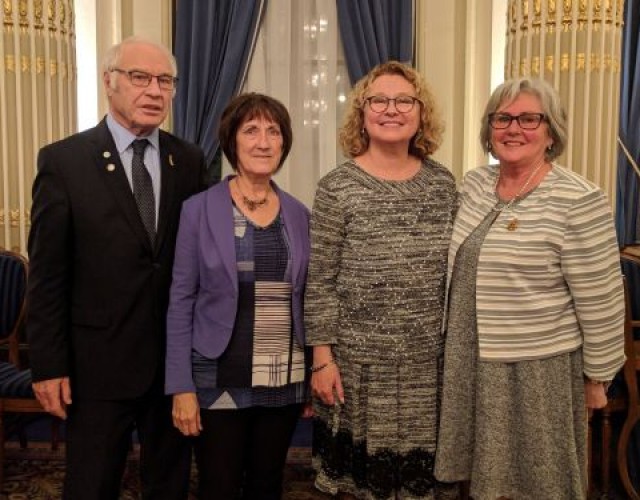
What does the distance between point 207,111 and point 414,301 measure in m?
3.08

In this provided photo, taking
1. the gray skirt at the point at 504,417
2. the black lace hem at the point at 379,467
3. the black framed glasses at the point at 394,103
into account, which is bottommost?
the black lace hem at the point at 379,467

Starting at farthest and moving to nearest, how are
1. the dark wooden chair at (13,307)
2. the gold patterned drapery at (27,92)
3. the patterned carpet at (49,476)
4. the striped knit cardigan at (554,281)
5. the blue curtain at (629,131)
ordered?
the blue curtain at (629,131) < the gold patterned drapery at (27,92) < the dark wooden chair at (13,307) < the patterned carpet at (49,476) < the striped knit cardigan at (554,281)

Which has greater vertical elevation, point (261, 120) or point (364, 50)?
point (364, 50)

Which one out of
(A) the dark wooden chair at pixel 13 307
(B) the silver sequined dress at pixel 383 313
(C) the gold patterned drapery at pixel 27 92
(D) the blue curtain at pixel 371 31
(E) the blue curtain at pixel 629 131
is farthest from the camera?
(E) the blue curtain at pixel 629 131

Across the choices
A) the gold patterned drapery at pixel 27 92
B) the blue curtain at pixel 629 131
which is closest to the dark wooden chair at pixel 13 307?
the gold patterned drapery at pixel 27 92

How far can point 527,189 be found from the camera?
72.9 inches

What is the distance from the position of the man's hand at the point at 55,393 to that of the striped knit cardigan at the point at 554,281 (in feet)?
3.78

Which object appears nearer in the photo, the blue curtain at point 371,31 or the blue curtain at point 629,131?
the blue curtain at point 371,31

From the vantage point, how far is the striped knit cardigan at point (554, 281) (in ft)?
5.72

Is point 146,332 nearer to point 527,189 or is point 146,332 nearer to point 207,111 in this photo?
point 527,189

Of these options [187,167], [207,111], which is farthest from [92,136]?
[207,111]

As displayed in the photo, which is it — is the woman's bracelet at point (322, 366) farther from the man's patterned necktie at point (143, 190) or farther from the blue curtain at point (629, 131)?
the blue curtain at point (629, 131)

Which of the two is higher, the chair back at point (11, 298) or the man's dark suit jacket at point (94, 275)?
the man's dark suit jacket at point (94, 275)

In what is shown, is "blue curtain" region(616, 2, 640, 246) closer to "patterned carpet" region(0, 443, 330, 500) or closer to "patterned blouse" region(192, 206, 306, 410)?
"patterned carpet" region(0, 443, 330, 500)
